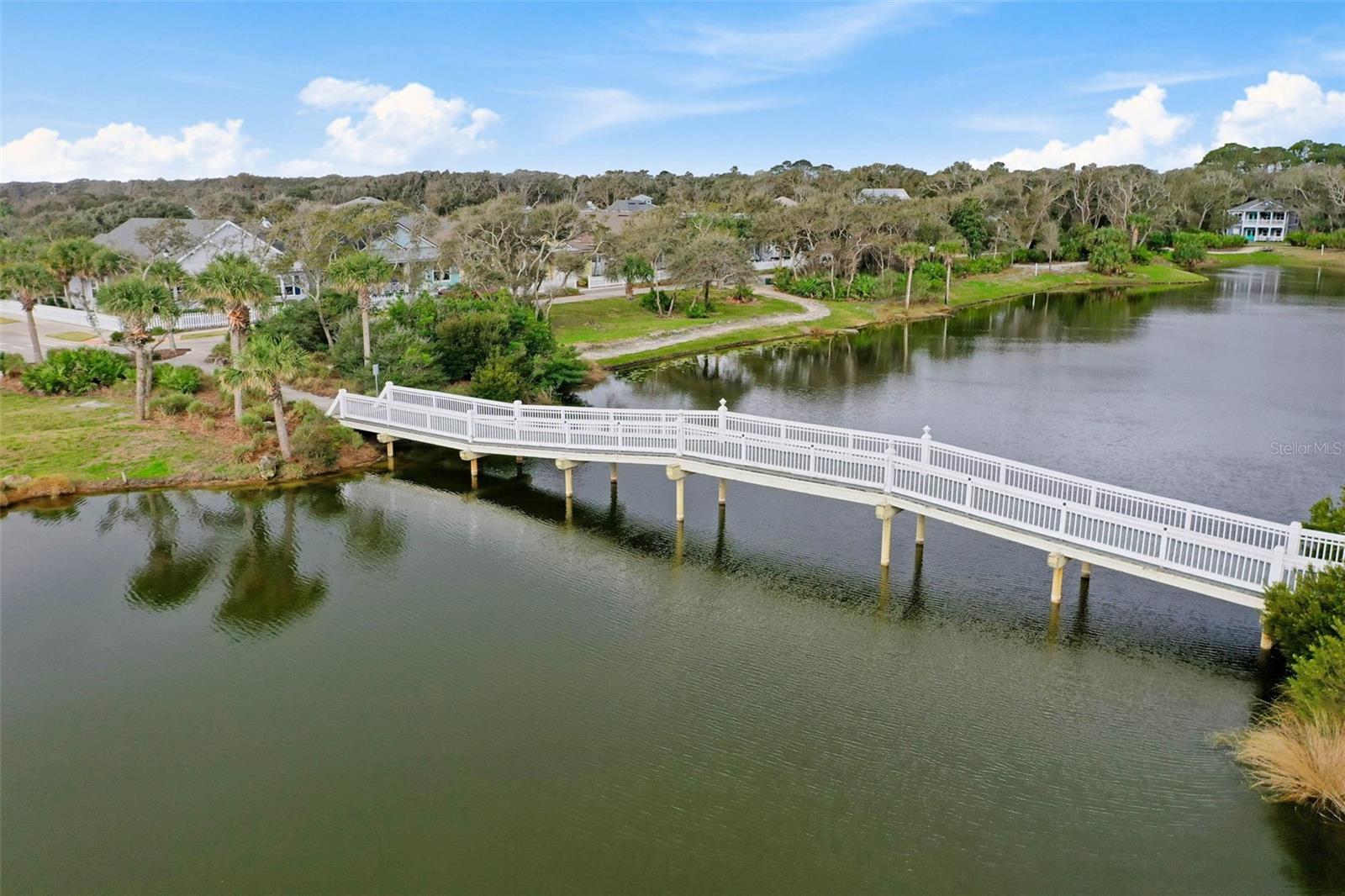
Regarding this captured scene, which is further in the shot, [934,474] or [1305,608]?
[934,474]

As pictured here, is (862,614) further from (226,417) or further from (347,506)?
(226,417)

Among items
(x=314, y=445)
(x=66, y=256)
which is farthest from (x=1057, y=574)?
(x=66, y=256)

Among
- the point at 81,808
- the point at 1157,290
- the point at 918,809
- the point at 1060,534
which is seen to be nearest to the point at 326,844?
the point at 81,808

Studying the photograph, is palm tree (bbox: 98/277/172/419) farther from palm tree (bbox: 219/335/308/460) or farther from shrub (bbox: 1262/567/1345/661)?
shrub (bbox: 1262/567/1345/661)

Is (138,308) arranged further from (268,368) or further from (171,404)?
(268,368)

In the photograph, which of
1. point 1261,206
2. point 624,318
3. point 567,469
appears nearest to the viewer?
point 567,469

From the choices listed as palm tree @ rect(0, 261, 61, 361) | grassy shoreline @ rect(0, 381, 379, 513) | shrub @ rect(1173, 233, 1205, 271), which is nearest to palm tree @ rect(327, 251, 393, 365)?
grassy shoreline @ rect(0, 381, 379, 513)
